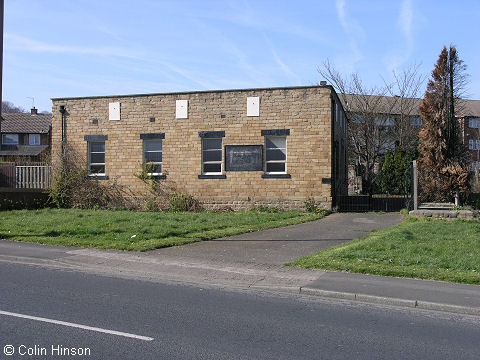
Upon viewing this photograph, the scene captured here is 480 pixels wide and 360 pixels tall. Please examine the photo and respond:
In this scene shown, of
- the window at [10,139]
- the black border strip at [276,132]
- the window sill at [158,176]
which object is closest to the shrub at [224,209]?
the window sill at [158,176]

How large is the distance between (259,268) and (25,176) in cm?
1738

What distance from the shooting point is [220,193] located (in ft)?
73.5

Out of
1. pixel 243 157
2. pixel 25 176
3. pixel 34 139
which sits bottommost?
pixel 25 176

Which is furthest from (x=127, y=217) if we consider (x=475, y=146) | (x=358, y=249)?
(x=475, y=146)

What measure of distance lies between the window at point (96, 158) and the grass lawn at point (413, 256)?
14.8 m

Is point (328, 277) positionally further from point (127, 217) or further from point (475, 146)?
point (475, 146)

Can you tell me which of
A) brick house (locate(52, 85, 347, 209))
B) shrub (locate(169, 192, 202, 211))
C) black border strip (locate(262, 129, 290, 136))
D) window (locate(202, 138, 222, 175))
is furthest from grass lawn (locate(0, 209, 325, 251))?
black border strip (locate(262, 129, 290, 136))

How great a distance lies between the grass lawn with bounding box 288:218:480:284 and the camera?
9445 mm

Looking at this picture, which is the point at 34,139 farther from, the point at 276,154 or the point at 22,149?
the point at 276,154

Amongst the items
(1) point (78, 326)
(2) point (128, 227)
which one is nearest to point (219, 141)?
(2) point (128, 227)

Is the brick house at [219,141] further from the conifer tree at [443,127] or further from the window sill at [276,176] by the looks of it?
the conifer tree at [443,127]

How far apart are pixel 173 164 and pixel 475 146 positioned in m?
55.3

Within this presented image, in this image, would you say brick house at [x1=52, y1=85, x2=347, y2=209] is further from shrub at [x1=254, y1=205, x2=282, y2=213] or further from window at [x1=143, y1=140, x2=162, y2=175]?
shrub at [x1=254, y1=205, x2=282, y2=213]

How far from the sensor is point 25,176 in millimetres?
23828
